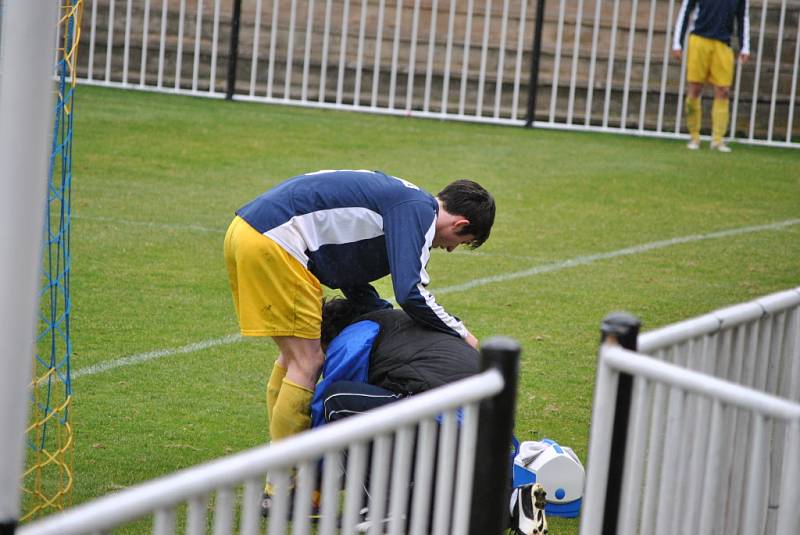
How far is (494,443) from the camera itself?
2988 millimetres

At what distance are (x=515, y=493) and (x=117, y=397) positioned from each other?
234 centimetres

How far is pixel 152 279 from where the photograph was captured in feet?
28.5

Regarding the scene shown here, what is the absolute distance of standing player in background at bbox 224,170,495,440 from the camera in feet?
16.2

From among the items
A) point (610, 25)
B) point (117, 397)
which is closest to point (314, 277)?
point (117, 397)

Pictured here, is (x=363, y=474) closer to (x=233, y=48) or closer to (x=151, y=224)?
(x=151, y=224)

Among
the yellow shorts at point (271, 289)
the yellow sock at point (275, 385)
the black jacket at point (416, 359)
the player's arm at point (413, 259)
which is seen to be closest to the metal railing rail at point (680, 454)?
the black jacket at point (416, 359)

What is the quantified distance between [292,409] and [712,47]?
11873mm

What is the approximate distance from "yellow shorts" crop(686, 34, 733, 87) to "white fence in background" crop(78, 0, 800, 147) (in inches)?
52.8

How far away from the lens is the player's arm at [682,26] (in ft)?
51.3

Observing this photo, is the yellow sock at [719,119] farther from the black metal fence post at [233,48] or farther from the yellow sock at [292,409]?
the yellow sock at [292,409]

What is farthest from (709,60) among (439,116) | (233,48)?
(233,48)

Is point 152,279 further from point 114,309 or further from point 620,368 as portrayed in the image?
point 620,368

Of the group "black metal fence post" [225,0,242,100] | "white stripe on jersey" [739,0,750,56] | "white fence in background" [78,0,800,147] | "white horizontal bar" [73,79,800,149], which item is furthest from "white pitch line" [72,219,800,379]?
"black metal fence post" [225,0,242,100]

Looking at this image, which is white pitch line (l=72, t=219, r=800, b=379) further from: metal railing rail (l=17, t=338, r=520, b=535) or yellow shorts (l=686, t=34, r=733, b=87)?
yellow shorts (l=686, t=34, r=733, b=87)
